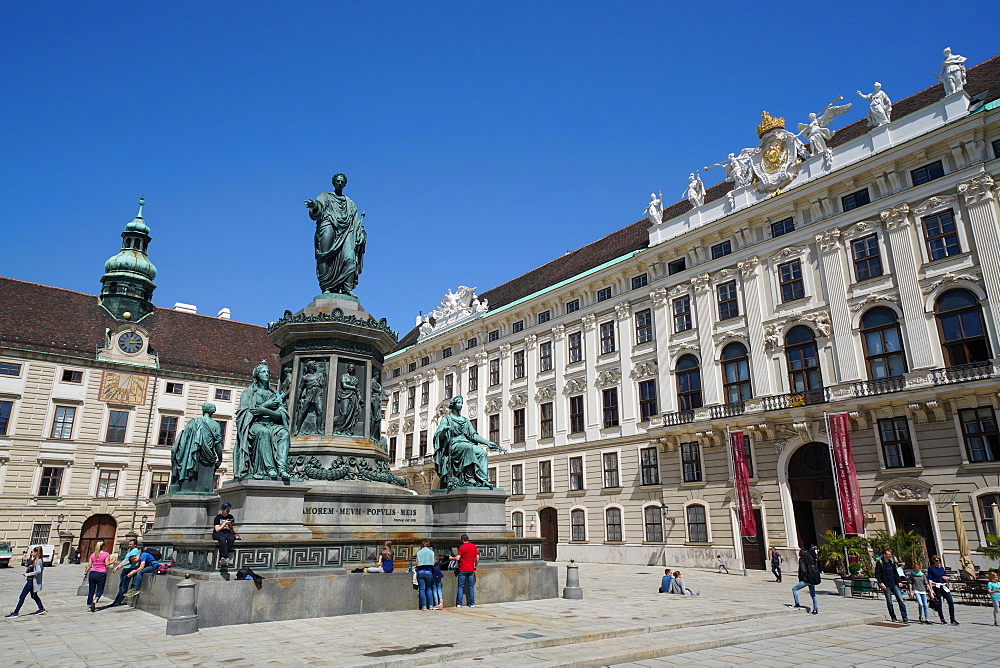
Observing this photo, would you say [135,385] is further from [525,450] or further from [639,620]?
[639,620]

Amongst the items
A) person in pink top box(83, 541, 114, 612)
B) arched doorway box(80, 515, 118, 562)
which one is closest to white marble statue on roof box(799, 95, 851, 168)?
person in pink top box(83, 541, 114, 612)

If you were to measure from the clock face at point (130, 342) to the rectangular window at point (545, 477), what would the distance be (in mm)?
31075

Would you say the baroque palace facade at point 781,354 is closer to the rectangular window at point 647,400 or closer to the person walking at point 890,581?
the rectangular window at point 647,400

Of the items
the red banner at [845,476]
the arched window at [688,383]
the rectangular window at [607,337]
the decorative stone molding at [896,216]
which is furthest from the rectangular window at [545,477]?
the decorative stone molding at [896,216]

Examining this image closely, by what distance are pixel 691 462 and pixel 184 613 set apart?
88.3 ft

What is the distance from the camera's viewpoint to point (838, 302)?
28.5 meters

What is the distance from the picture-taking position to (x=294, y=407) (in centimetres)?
1545

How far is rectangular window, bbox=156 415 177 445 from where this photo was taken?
154 feet

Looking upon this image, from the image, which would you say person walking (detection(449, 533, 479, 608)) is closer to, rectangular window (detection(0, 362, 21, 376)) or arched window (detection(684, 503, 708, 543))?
arched window (detection(684, 503, 708, 543))

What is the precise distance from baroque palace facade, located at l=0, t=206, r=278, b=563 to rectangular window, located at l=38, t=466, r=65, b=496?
Answer: 0.06 meters

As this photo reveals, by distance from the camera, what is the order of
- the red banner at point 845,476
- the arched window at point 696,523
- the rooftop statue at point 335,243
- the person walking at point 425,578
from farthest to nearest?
the arched window at point 696,523, the red banner at point 845,476, the rooftop statue at point 335,243, the person walking at point 425,578

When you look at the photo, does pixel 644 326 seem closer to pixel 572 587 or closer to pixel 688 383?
pixel 688 383

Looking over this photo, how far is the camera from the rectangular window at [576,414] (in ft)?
128

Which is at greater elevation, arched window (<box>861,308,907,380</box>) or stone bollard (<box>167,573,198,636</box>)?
arched window (<box>861,308,907,380</box>)
